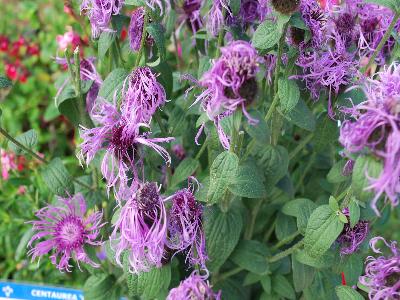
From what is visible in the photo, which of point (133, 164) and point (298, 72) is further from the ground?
point (298, 72)

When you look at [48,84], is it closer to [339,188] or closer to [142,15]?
[142,15]

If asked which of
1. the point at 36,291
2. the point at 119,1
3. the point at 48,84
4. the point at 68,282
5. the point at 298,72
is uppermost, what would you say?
the point at 119,1

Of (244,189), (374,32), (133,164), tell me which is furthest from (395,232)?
(133,164)

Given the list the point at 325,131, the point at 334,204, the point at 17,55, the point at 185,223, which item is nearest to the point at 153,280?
the point at 185,223

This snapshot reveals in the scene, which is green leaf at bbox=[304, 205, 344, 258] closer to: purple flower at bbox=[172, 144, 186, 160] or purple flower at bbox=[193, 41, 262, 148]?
purple flower at bbox=[193, 41, 262, 148]

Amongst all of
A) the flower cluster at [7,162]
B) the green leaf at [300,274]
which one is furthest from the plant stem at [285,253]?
the flower cluster at [7,162]

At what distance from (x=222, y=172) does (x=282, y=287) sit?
419mm

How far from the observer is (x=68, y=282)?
5.02 ft

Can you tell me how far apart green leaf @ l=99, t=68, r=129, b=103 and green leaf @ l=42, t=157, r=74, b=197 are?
0.21 metres

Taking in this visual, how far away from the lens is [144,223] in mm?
833

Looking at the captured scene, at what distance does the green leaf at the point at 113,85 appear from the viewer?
977 mm

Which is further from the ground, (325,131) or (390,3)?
(390,3)

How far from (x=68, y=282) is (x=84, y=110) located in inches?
24.9

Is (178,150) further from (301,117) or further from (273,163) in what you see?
(301,117)
